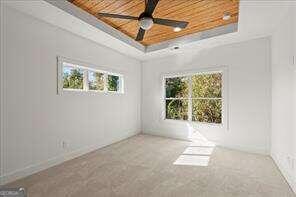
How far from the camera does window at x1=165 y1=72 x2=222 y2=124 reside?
14.6ft

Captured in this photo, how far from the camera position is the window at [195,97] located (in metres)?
4.44

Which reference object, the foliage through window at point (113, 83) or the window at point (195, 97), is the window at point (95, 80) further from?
the window at point (195, 97)

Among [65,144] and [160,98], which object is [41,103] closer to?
[65,144]

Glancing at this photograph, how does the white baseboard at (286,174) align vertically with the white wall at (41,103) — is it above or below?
below

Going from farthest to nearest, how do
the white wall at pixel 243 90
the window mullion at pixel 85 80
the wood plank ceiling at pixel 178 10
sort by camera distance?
the window mullion at pixel 85 80, the white wall at pixel 243 90, the wood plank ceiling at pixel 178 10

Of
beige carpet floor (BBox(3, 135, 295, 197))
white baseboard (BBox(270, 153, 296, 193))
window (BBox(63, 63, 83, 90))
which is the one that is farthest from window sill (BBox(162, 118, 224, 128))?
window (BBox(63, 63, 83, 90))

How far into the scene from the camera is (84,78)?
3.85m

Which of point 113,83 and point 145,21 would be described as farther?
point 113,83

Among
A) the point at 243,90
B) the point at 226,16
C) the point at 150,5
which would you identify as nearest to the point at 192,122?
the point at 243,90

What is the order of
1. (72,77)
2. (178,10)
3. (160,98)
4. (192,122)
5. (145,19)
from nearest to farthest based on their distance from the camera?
(145,19), (178,10), (72,77), (192,122), (160,98)

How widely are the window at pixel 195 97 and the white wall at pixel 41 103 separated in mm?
1987

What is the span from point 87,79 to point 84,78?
7cm

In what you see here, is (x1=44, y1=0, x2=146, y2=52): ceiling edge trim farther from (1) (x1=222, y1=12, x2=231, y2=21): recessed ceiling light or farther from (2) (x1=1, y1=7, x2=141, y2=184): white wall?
(1) (x1=222, y1=12, x2=231, y2=21): recessed ceiling light

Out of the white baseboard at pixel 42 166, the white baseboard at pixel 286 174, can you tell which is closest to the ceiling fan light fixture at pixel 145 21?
the white baseboard at pixel 42 166
